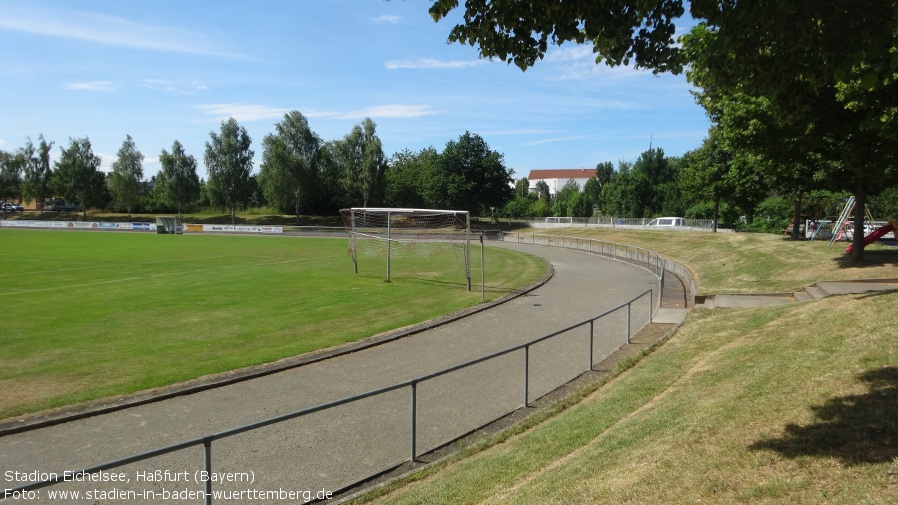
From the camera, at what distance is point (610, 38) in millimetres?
7262

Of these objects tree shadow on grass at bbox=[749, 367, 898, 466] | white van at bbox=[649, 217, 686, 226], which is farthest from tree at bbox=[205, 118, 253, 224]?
tree shadow on grass at bbox=[749, 367, 898, 466]

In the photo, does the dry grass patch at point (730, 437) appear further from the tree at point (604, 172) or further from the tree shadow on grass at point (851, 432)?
the tree at point (604, 172)

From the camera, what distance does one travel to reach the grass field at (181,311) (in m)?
11.2

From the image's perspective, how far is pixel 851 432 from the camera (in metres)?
5.14

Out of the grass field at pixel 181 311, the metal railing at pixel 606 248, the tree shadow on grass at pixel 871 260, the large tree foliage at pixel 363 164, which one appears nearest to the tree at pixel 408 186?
the large tree foliage at pixel 363 164

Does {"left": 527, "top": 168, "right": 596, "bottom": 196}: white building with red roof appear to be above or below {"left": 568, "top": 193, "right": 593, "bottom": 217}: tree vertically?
above

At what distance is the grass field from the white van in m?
30.2

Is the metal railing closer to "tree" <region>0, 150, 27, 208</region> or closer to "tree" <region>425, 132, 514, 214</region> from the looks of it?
"tree" <region>425, 132, 514, 214</region>

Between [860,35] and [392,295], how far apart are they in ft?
56.3

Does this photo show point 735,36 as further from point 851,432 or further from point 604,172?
point 604,172

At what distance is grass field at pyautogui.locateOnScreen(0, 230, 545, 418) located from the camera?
11234mm

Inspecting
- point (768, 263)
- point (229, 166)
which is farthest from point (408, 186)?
point (768, 263)

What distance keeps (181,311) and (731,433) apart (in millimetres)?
16227

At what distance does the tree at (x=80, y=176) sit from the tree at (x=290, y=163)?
3194 cm
